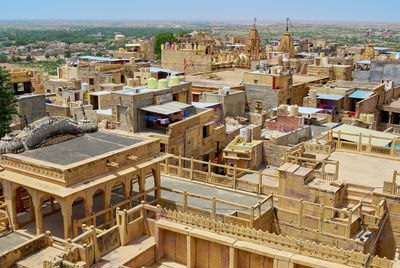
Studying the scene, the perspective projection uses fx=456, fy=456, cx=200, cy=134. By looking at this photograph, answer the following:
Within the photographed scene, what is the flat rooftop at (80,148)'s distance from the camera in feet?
55.5

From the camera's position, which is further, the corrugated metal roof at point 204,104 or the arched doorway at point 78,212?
the corrugated metal roof at point 204,104

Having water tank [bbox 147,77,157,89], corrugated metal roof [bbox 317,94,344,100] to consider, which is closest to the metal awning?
water tank [bbox 147,77,157,89]

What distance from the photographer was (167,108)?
28.8 metres

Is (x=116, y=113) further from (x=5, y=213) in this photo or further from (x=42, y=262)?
(x=42, y=262)

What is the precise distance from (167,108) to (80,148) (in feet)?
37.0

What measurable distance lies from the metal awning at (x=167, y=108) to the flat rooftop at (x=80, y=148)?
26.1 ft

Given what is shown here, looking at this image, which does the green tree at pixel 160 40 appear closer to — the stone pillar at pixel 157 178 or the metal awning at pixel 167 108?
the metal awning at pixel 167 108

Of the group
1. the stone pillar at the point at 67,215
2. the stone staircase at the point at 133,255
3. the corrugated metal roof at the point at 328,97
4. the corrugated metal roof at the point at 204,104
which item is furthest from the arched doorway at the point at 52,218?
the corrugated metal roof at the point at 328,97

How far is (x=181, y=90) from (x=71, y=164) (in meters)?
17.0

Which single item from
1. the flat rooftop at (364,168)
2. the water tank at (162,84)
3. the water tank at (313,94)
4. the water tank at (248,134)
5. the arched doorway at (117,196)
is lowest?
the arched doorway at (117,196)

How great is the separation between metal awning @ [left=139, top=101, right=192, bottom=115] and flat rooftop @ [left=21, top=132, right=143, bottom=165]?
313 inches

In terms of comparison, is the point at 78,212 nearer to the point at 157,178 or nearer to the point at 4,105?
the point at 157,178

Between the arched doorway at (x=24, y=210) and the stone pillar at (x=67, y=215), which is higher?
the stone pillar at (x=67, y=215)

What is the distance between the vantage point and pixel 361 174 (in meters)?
22.9
